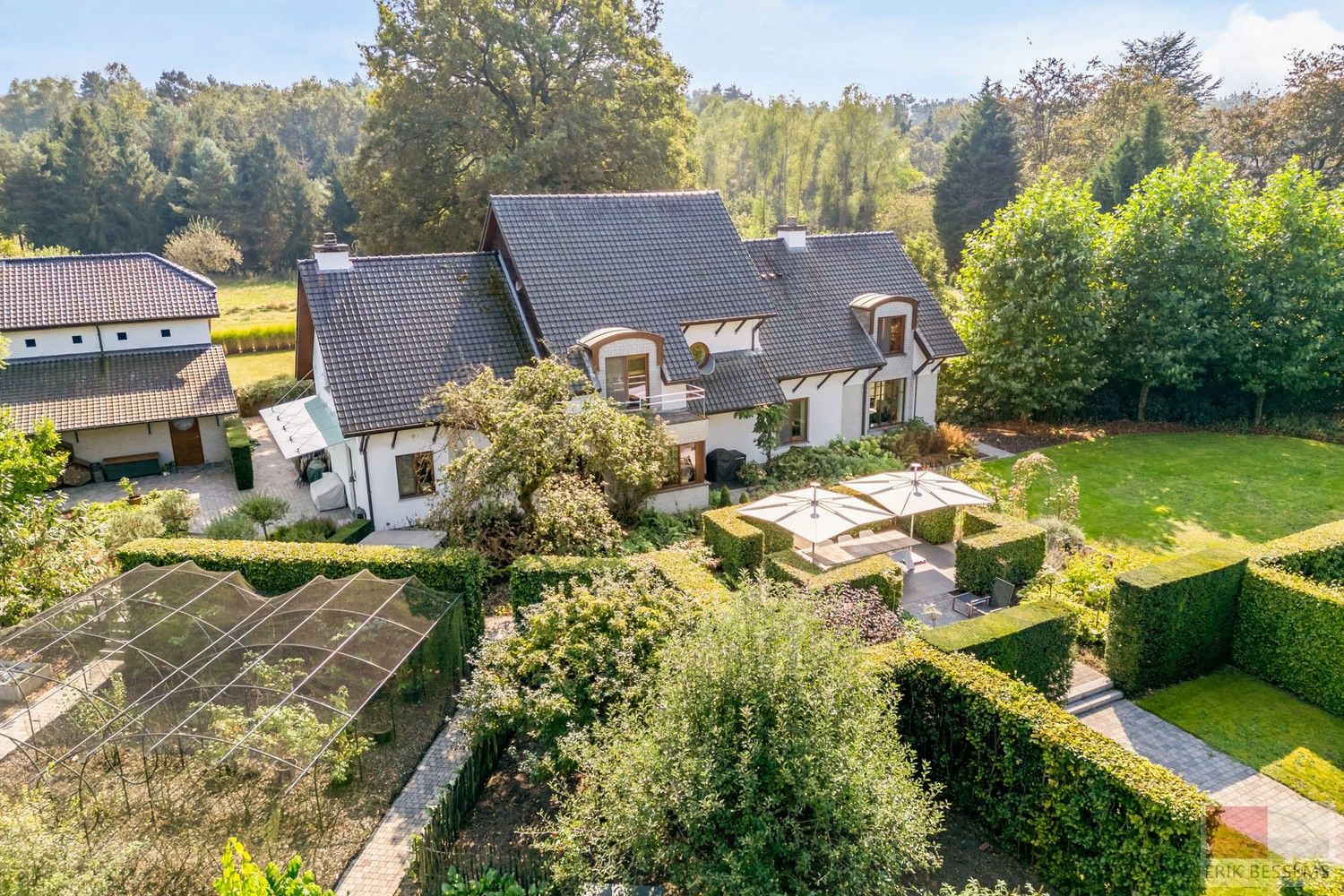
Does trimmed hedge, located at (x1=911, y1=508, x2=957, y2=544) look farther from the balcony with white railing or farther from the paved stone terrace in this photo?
the paved stone terrace

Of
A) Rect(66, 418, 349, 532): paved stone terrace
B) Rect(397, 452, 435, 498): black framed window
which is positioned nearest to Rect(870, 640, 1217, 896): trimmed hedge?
Rect(397, 452, 435, 498): black framed window

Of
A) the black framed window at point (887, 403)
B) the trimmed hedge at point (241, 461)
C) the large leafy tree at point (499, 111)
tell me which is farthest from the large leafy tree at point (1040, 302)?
the trimmed hedge at point (241, 461)

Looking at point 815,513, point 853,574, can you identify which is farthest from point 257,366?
point 853,574

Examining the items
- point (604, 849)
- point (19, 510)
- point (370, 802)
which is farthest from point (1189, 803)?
point (19, 510)

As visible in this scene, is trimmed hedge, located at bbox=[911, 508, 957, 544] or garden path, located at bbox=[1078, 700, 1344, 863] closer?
garden path, located at bbox=[1078, 700, 1344, 863]

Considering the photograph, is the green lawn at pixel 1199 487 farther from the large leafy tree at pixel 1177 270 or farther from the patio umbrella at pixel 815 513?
the patio umbrella at pixel 815 513

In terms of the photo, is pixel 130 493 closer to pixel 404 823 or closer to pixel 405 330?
pixel 405 330

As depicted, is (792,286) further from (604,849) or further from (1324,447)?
(604,849)
